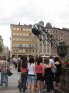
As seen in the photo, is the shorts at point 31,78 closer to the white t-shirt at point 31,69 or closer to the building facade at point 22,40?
the white t-shirt at point 31,69

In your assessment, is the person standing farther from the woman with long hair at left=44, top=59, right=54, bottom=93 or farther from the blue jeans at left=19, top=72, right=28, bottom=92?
the woman with long hair at left=44, top=59, right=54, bottom=93

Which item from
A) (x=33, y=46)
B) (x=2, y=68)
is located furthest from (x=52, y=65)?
(x=33, y=46)

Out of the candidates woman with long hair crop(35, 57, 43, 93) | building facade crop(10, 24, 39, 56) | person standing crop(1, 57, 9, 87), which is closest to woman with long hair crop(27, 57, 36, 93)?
woman with long hair crop(35, 57, 43, 93)

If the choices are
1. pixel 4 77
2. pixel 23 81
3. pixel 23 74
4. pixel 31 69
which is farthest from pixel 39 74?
pixel 4 77

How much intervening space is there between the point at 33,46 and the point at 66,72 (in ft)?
525

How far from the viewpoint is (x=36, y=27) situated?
2283cm

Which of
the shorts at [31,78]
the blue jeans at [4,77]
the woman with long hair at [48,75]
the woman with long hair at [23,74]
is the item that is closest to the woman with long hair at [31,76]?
the shorts at [31,78]

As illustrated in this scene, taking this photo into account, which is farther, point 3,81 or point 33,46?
point 33,46

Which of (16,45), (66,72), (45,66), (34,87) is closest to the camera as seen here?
(66,72)

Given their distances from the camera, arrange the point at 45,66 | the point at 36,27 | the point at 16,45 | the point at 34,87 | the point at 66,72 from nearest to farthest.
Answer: the point at 66,72, the point at 45,66, the point at 34,87, the point at 36,27, the point at 16,45

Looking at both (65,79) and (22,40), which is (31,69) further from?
(22,40)

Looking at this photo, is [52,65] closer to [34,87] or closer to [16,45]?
[34,87]

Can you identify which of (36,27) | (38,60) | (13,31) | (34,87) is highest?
(13,31)

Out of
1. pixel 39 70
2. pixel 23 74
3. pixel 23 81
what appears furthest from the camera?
pixel 23 81
